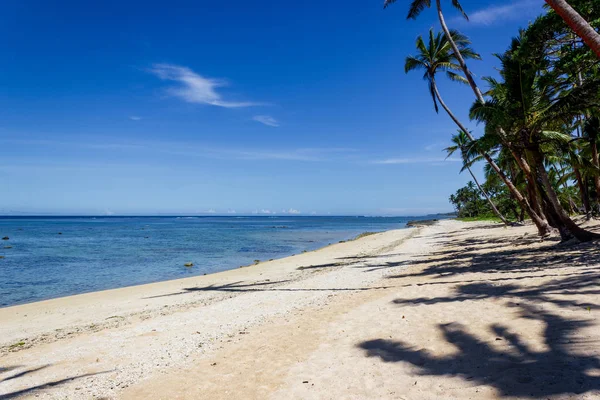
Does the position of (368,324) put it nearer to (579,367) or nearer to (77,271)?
(579,367)

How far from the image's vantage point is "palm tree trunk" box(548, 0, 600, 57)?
6.17 metres

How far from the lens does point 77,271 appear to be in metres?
22.2

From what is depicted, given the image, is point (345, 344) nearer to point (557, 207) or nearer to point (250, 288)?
point (250, 288)

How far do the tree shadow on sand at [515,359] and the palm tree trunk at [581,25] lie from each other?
472cm

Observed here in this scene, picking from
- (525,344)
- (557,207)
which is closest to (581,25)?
(525,344)

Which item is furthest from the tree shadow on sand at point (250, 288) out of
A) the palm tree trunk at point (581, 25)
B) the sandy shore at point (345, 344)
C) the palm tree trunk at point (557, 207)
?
the palm tree trunk at point (557, 207)

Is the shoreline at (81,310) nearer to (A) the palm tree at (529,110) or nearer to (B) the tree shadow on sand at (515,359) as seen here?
(B) the tree shadow on sand at (515,359)

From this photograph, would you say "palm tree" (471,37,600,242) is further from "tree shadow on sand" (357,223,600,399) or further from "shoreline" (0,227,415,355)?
"shoreline" (0,227,415,355)

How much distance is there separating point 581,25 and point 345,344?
6.99m

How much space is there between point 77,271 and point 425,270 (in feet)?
67.7

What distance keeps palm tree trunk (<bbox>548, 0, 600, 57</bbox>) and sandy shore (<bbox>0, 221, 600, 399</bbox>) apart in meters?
4.46

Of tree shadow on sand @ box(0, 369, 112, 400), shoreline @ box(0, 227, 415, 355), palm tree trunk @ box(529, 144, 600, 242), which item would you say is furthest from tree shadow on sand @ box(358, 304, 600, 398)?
palm tree trunk @ box(529, 144, 600, 242)

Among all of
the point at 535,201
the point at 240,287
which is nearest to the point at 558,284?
the point at 240,287

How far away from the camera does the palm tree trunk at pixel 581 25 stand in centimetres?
617
